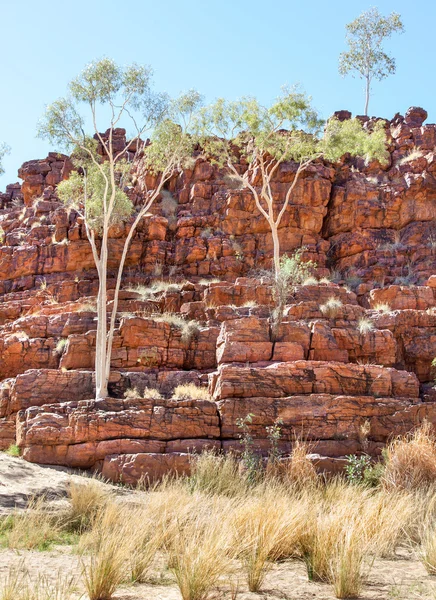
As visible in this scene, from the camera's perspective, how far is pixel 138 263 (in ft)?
97.6

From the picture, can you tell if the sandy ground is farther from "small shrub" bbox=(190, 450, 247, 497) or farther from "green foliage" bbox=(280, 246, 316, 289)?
"green foliage" bbox=(280, 246, 316, 289)

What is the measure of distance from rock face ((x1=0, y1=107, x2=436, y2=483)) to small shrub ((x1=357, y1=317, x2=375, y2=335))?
0.08m

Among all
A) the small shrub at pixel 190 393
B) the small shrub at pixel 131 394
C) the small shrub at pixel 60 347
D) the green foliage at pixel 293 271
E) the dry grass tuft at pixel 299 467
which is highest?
the green foliage at pixel 293 271

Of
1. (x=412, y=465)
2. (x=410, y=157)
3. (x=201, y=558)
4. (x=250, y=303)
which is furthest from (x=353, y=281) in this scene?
(x=201, y=558)

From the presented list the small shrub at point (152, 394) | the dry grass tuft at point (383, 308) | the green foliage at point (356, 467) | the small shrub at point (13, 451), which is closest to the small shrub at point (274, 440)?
the green foliage at point (356, 467)

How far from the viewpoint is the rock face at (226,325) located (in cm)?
1451

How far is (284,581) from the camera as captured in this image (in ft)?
22.5

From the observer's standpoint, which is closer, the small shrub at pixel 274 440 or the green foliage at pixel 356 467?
the green foliage at pixel 356 467

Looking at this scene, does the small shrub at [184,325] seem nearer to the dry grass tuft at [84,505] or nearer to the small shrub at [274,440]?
the small shrub at [274,440]

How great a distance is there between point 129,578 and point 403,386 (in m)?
11.1

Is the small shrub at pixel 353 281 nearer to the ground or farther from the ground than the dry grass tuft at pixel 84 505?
farther from the ground

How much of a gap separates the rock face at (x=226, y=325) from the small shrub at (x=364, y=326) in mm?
81

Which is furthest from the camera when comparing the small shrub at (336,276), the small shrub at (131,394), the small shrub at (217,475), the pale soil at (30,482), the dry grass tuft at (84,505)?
the small shrub at (336,276)

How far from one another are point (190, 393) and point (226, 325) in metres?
2.64
